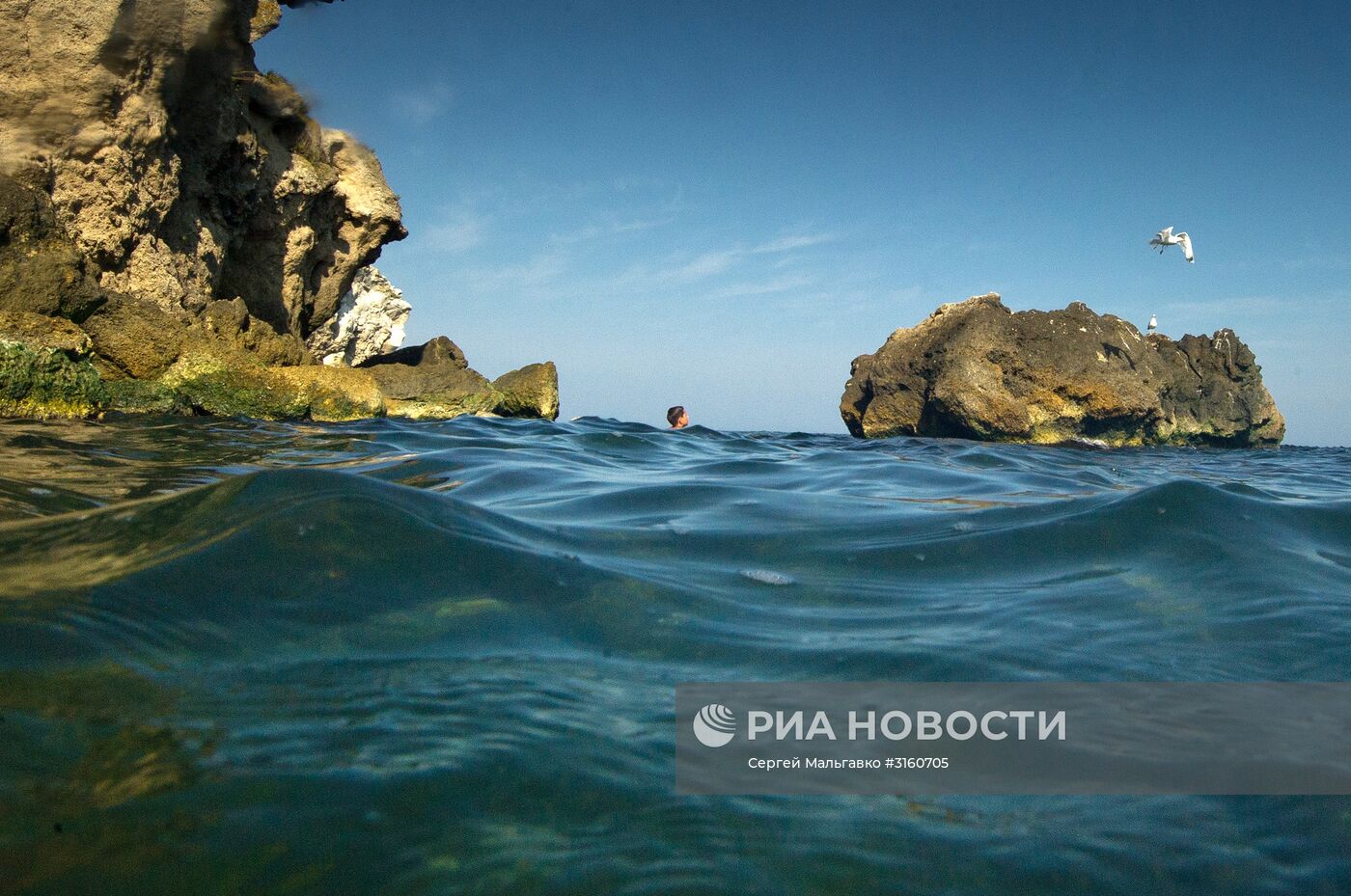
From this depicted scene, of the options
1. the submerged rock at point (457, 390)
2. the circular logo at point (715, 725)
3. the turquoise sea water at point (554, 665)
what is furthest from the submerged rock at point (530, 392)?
the circular logo at point (715, 725)

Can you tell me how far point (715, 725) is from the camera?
172cm

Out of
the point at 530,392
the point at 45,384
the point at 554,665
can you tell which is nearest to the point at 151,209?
the point at 45,384

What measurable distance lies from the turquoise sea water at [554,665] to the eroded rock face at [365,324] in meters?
13.7

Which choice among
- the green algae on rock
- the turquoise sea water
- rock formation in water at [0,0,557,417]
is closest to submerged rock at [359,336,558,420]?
rock formation in water at [0,0,557,417]

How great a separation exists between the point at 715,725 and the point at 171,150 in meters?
12.9

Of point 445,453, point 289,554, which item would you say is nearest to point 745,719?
point 289,554

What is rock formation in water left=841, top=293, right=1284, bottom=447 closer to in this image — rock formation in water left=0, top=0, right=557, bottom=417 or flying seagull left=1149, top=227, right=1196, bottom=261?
flying seagull left=1149, top=227, right=1196, bottom=261

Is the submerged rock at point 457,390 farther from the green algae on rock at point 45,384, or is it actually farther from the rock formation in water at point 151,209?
the green algae on rock at point 45,384

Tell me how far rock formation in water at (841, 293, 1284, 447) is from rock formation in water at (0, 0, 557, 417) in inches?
491

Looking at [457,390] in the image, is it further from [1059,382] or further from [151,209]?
[1059,382]

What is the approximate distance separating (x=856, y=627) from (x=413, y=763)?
1.38 m

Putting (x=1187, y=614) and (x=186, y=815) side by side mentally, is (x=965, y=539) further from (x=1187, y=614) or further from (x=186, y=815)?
(x=186, y=815)

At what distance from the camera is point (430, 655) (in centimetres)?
192

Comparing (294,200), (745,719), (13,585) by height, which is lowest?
(745,719)
